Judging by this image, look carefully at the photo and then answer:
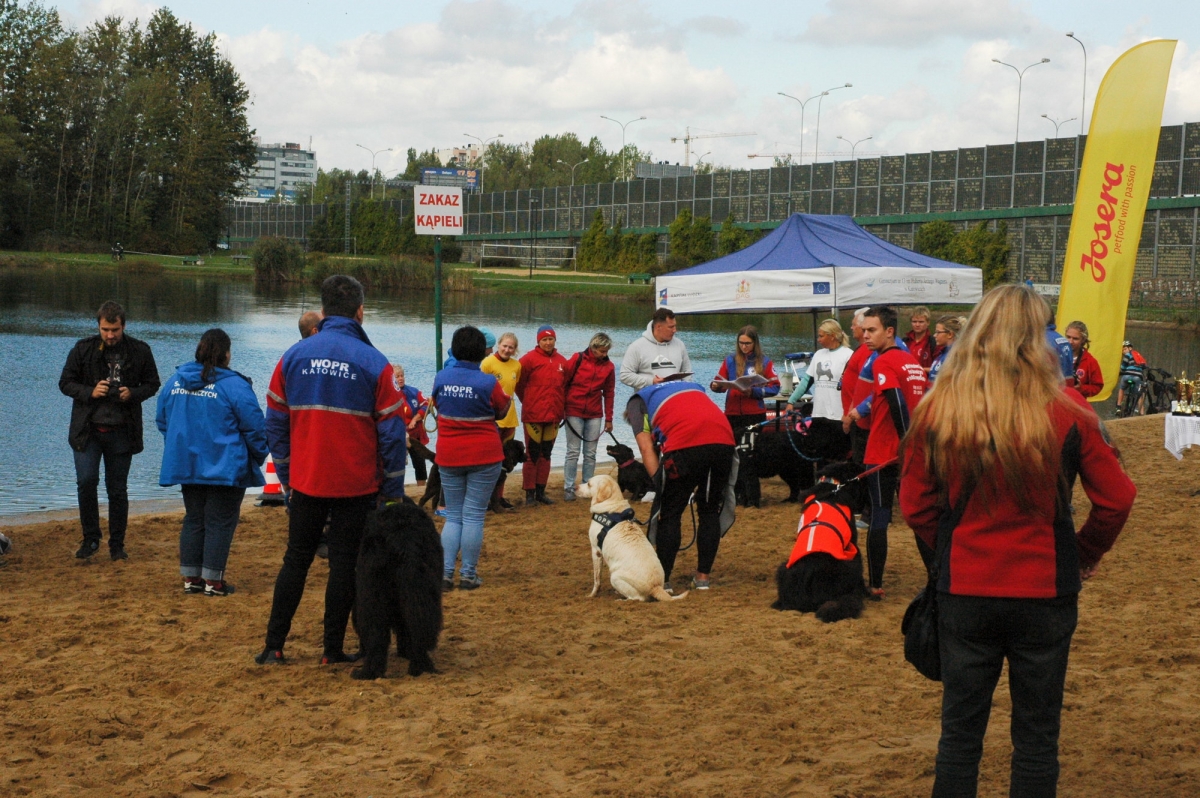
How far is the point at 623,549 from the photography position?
6723 millimetres

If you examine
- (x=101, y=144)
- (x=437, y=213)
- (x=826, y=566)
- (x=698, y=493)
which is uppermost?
(x=101, y=144)

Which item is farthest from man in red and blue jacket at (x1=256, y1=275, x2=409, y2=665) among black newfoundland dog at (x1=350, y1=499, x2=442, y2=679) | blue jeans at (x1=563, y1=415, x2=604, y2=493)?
blue jeans at (x1=563, y1=415, x2=604, y2=493)

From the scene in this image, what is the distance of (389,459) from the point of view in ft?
16.9

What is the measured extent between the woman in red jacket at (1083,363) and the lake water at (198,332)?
5.30 meters

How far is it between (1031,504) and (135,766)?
10.7ft

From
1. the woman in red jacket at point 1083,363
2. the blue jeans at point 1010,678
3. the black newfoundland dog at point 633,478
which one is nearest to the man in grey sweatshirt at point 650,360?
the black newfoundland dog at point 633,478

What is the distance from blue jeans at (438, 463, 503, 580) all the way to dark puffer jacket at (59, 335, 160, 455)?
2195 millimetres

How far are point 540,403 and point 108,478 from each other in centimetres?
382

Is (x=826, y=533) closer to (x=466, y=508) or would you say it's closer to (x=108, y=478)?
(x=466, y=508)

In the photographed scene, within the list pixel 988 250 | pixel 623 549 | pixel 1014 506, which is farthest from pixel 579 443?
pixel 988 250

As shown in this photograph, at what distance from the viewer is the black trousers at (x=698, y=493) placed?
658 centimetres

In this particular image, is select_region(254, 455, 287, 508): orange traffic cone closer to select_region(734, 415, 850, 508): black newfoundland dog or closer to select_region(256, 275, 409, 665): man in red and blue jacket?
select_region(734, 415, 850, 508): black newfoundland dog

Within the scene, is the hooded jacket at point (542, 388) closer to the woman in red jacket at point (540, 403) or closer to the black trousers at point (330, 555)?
the woman in red jacket at point (540, 403)

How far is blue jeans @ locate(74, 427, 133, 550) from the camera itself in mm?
7531
